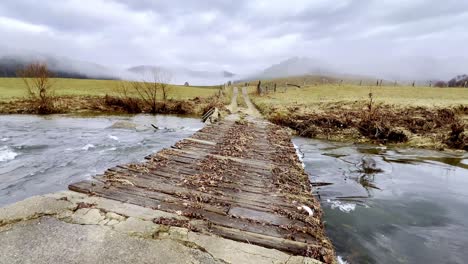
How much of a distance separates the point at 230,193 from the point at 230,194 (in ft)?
0.24

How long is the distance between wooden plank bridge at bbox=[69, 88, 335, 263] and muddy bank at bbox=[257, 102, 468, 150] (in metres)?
10.1

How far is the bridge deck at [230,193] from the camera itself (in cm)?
455

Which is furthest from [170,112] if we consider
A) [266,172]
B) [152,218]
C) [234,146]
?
[152,218]

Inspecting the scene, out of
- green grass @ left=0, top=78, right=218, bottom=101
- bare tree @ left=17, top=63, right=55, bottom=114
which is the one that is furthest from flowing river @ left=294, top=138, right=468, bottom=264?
green grass @ left=0, top=78, right=218, bottom=101

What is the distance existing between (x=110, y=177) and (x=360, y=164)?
10.0 m

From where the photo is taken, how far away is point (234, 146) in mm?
11203

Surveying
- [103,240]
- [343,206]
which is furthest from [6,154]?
[343,206]

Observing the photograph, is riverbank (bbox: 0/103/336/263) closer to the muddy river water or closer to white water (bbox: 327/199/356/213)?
white water (bbox: 327/199/356/213)

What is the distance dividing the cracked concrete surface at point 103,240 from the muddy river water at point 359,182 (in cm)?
297

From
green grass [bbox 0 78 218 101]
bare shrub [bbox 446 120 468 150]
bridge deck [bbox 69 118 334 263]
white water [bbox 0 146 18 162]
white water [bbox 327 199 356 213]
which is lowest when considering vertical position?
white water [bbox 327 199 356 213]

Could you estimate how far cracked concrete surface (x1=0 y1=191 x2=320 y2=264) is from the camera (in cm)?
359

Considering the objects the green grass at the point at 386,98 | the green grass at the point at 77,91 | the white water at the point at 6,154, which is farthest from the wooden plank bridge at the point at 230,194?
the green grass at the point at 77,91

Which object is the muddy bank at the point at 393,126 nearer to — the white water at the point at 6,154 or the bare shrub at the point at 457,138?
the bare shrub at the point at 457,138

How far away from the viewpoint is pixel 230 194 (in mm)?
6227
